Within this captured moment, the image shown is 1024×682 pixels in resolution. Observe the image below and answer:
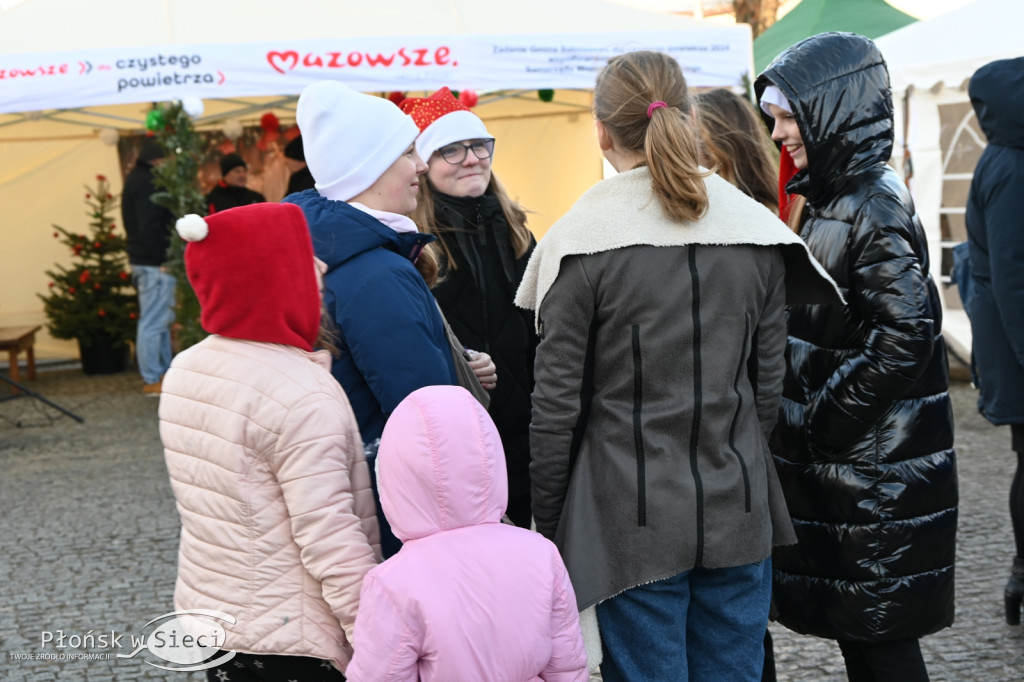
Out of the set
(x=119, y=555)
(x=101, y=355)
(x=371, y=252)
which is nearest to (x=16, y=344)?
(x=101, y=355)

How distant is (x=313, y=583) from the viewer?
200cm

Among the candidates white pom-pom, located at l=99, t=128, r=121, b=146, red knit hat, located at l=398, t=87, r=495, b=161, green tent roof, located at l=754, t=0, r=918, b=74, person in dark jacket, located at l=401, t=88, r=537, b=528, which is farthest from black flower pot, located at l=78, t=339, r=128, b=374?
person in dark jacket, located at l=401, t=88, r=537, b=528

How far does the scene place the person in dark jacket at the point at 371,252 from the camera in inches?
84.7

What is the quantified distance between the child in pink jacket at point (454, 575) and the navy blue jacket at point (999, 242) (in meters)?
2.47

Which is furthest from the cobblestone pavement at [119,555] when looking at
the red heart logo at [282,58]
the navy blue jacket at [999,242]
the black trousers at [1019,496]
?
the red heart logo at [282,58]

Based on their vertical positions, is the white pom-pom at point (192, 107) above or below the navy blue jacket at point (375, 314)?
above

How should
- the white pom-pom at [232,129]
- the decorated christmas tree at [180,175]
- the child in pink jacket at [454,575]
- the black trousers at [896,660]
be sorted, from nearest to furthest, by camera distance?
1. the child in pink jacket at [454,575]
2. the black trousers at [896,660]
3. the decorated christmas tree at [180,175]
4. the white pom-pom at [232,129]

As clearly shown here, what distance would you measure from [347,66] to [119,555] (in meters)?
3.69

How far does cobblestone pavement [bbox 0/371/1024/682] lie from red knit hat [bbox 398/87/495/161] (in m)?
2.07

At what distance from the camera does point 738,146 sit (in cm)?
317

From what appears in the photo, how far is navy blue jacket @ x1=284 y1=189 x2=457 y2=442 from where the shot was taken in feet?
7.06

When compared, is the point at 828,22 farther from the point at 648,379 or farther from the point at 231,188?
the point at 648,379

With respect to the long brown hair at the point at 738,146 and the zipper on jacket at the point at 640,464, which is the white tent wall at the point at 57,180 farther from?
the zipper on jacket at the point at 640,464

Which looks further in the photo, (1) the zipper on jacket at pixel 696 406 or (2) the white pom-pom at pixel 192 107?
(2) the white pom-pom at pixel 192 107
